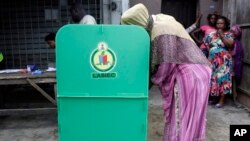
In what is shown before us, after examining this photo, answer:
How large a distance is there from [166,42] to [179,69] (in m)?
0.26

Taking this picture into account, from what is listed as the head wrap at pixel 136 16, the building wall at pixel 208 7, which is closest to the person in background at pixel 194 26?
the building wall at pixel 208 7

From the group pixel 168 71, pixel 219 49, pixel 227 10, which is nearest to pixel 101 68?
pixel 168 71

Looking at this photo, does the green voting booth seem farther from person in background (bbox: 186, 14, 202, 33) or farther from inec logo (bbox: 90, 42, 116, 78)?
A: person in background (bbox: 186, 14, 202, 33)

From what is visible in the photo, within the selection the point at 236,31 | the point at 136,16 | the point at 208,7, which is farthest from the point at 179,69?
the point at 208,7

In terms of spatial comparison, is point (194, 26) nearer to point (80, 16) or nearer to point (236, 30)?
point (236, 30)

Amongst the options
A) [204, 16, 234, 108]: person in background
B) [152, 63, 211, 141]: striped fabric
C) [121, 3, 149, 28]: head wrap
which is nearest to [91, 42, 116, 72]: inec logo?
[121, 3, 149, 28]: head wrap

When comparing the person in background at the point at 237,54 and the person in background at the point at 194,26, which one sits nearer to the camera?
the person in background at the point at 237,54

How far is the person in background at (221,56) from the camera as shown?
16.6 ft

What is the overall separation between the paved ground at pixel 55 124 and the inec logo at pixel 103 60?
1.64 meters

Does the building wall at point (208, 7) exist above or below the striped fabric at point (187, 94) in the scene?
above

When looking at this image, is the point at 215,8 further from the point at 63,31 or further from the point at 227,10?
the point at 63,31

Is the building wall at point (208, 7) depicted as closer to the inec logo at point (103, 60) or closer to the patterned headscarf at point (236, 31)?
the patterned headscarf at point (236, 31)

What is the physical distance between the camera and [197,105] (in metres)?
2.53

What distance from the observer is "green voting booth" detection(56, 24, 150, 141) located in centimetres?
235
